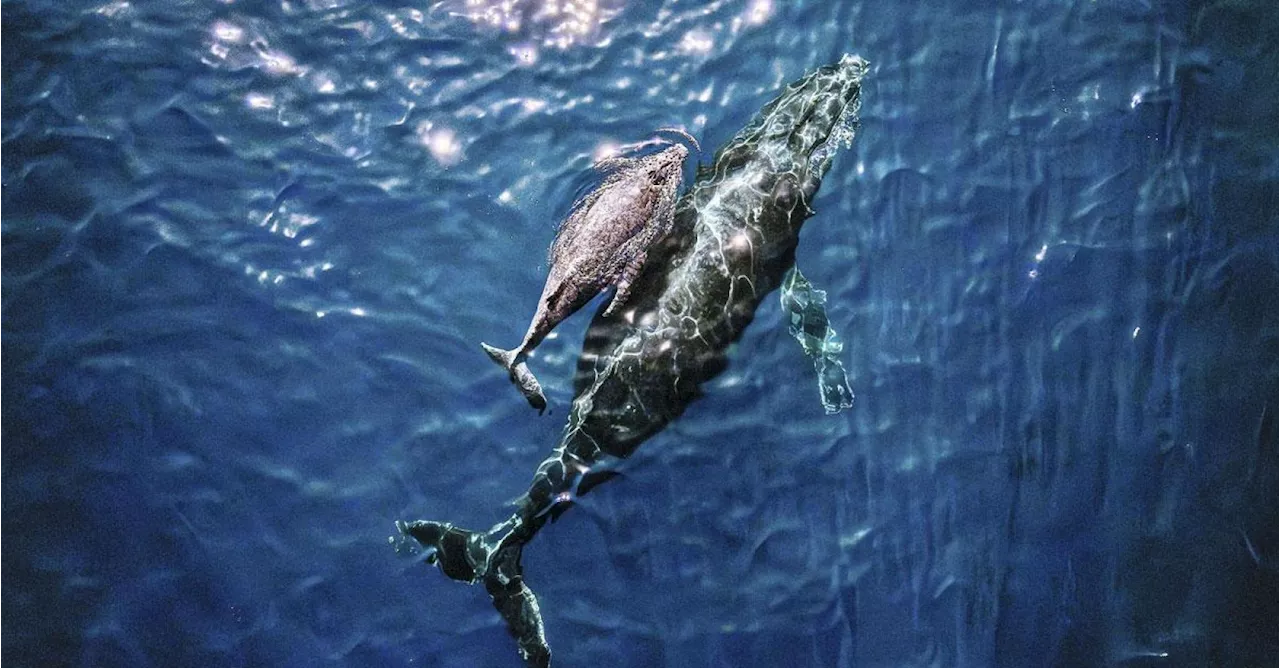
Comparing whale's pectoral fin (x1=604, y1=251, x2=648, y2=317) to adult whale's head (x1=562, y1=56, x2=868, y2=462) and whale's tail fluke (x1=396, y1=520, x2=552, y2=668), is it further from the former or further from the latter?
whale's tail fluke (x1=396, y1=520, x2=552, y2=668)

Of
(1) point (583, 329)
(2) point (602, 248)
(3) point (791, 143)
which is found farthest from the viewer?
(3) point (791, 143)

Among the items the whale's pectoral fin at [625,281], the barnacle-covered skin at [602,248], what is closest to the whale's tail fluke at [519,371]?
the barnacle-covered skin at [602,248]

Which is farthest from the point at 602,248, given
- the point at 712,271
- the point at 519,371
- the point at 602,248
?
the point at 519,371

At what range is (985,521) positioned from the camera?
23.4 feet

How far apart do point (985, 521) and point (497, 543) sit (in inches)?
145

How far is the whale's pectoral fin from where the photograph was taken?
671cm

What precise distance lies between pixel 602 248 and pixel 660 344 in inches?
32.2

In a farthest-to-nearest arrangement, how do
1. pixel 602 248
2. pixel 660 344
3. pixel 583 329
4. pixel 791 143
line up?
pixel 791 143, pixel 583 329, pixel 602 248, pixel 660 344

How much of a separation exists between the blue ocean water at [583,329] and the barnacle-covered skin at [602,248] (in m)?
0.32

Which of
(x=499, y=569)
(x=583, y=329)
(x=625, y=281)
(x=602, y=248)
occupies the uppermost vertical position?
(x=602, y=248)

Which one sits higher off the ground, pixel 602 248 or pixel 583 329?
pixel 602 248

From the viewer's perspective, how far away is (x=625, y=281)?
6703mm

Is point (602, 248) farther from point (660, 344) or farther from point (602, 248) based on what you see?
point (660, 344)

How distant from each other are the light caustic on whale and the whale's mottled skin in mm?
143
